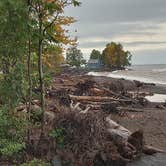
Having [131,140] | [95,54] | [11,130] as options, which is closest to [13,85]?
[11,130]

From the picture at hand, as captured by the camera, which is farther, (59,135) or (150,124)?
(150,124)

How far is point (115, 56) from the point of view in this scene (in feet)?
506

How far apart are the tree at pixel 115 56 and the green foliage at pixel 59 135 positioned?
140 m

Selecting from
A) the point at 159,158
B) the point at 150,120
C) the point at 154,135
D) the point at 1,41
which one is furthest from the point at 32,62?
the point at 150,120

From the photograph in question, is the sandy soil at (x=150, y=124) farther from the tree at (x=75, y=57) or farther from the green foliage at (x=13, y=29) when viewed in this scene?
the tree at (x=75, y=57)

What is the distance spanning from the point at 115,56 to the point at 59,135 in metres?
142

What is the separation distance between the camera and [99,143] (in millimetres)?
13383

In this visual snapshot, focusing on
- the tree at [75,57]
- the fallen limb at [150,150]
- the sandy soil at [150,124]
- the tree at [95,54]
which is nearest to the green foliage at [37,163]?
the fallen limb at [150,150]

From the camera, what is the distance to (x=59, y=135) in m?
13.3

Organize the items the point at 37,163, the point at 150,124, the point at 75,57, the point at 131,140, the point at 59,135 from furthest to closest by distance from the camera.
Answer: the point at 75,57 → the point at 150,124 → the point at 131,140 → the point at 59,135 → the point at 37,163

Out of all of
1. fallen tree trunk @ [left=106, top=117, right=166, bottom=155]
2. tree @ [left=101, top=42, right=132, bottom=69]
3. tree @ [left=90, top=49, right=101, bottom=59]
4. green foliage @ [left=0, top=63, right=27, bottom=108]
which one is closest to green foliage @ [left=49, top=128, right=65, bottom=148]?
green foliage @ [left=0, top=63, right=27, bottom=108]

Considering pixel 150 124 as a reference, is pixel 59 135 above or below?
above

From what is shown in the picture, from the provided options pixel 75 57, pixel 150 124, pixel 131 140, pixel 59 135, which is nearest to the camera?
pixel 59 135

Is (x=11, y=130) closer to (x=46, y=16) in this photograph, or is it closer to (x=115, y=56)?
(x=46, y=16)
